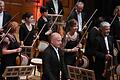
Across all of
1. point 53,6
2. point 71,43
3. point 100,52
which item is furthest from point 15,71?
point 53,6

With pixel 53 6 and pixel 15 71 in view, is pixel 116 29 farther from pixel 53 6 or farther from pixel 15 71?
pixel 15 71

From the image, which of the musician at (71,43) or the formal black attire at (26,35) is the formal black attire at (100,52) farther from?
the formal black attire at (26,35)

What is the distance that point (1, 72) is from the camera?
761 centimetres

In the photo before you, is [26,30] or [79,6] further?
[79,6]

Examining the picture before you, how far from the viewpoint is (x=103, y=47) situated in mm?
7582

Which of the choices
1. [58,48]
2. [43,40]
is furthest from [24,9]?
[58,48]

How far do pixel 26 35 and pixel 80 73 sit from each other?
2.25 meters

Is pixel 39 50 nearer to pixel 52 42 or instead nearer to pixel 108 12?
pixel 52 42

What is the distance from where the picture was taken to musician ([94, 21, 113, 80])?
7.52m

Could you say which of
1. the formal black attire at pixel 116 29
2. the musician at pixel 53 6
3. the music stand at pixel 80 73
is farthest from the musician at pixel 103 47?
the musician at pixel 53 6

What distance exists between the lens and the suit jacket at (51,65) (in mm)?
6324

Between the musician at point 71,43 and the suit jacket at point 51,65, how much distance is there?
1332 millimetres

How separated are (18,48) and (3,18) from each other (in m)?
1.64

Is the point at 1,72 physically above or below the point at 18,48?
below
